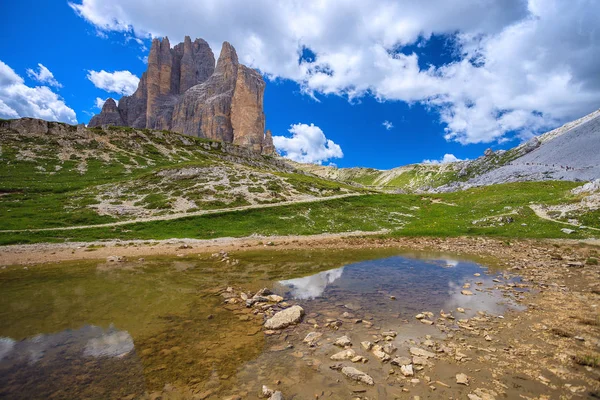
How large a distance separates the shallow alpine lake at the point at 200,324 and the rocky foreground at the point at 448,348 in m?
0.11

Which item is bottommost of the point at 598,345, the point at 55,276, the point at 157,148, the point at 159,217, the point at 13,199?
the point at 598,345

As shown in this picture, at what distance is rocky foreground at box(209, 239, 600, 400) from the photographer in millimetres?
6977

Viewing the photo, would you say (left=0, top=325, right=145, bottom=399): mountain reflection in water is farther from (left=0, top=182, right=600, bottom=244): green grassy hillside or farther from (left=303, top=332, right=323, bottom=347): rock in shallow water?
(left=0, top=182, right=600, bottom=244): green grassy hillside

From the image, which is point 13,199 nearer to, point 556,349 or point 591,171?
point 556,349

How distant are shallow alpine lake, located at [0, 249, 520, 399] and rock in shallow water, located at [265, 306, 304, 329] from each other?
39 cm

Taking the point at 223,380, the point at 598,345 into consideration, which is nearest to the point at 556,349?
the point at 598,345

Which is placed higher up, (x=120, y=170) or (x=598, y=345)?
(x=120, y=170)

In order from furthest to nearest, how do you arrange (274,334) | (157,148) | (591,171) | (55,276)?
(157,148) → (591,171) → (55,276) → (274,334)

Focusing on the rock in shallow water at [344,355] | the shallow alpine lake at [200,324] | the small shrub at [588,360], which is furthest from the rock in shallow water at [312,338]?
the small shrub at [588,360]

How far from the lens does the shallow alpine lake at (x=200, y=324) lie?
752 centimetres

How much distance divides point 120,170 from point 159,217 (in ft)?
174

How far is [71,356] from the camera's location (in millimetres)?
8977

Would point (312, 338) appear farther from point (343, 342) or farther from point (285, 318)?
point (285, 318)

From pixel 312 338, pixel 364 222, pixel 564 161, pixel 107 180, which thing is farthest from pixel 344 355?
pixel 564 161
